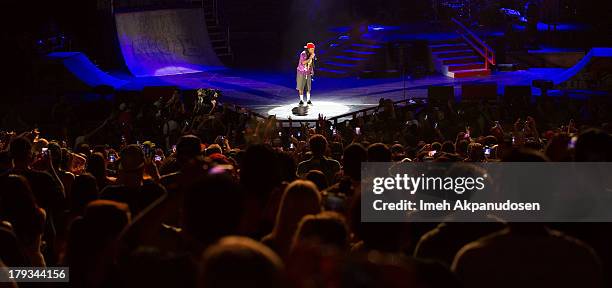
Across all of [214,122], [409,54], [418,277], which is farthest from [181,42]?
[418,277]

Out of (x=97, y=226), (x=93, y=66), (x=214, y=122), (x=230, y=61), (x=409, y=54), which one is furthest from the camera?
(x=230, y=61)

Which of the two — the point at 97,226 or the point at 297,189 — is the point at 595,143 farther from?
the point at 97,226

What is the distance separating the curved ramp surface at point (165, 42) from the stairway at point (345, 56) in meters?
4.20

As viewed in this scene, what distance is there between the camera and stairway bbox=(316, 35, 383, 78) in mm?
29000

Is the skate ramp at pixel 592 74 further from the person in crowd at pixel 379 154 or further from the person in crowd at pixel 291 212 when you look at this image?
the person in crowd at pixel 291 212

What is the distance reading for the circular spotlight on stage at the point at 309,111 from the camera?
→ 20.6 meters

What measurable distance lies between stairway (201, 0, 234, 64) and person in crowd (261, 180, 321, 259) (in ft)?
91.3

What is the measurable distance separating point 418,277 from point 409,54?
86.8ft

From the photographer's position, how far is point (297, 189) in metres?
4.14

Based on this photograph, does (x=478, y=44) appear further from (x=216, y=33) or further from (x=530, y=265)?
(x=530, y=265)

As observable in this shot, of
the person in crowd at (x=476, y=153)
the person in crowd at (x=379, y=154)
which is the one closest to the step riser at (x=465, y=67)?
the person in crowd at (x=476, y=153)

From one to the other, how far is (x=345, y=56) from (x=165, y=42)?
21.3 feet

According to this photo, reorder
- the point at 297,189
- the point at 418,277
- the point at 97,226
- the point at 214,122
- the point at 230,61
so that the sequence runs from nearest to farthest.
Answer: the point at 418,277 → the point at 97,226 → the point at 297,189 → the point at 214,122 → the point at 230,61

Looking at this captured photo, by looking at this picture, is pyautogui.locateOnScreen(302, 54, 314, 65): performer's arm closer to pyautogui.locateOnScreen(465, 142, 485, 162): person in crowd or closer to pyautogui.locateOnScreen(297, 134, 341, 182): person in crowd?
pyautogui.locateOnScreen(465, 142, 485, 162): person in crowd
